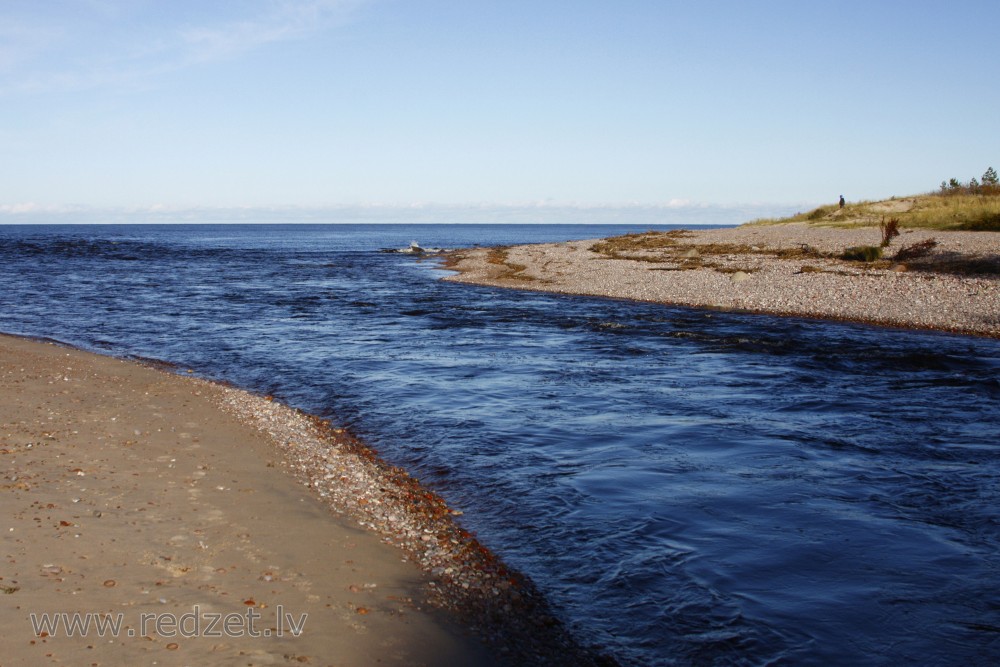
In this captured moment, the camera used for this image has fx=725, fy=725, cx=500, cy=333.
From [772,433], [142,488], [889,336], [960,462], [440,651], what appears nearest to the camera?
[440,651]

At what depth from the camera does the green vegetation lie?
42844 mm

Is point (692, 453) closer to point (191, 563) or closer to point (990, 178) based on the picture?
point (191, 563)

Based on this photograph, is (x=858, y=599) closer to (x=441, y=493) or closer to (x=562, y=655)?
(x=562, y=655)

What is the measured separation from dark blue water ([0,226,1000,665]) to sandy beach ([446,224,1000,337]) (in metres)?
2.17

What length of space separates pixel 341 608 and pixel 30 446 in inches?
243

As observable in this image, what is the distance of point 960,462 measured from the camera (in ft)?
36.0

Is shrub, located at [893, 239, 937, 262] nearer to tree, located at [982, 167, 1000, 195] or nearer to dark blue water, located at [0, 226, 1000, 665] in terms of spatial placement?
dark blue water, located at [0, 226, 1000, 665]

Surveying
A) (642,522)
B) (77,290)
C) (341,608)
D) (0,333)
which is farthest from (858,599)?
(77,290)

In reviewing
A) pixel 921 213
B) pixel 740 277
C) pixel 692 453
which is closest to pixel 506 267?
pixel 740 277

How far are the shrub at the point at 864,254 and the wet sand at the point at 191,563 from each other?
31.1m

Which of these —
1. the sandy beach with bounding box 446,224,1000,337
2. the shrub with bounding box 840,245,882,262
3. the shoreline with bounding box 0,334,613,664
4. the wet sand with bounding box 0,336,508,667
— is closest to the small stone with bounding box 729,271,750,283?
the sandy beach with bounding box 446,224,1000,337

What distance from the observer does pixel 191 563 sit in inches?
261

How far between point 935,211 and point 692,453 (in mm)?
46488

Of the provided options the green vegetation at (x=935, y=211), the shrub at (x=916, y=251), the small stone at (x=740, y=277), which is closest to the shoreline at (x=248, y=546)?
the small stone at (x=740, y=277)
